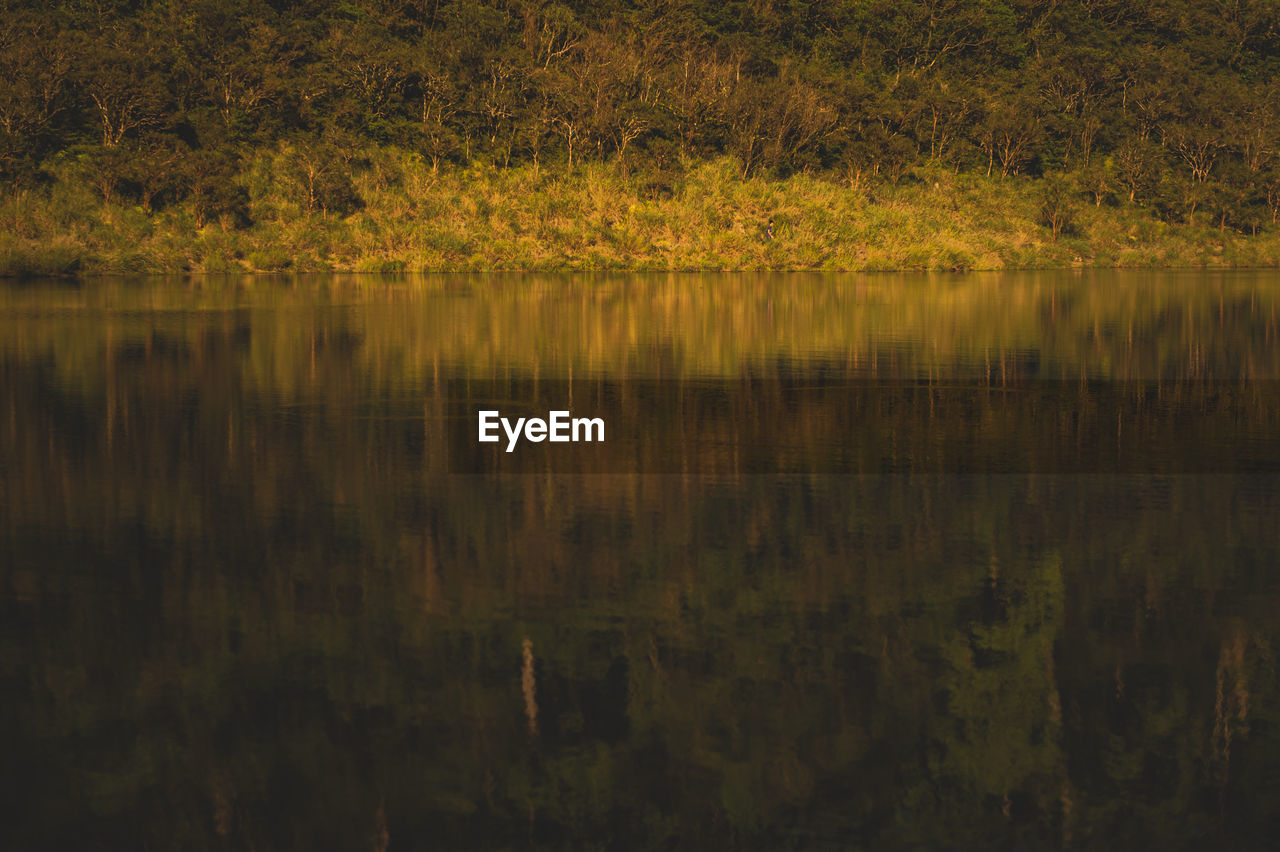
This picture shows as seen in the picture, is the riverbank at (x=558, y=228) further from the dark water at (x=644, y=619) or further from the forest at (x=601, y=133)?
the dark water at (x=644, y=619)

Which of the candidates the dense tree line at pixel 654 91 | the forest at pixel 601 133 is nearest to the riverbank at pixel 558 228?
the forest at pixel 601 133

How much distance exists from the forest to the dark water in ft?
144

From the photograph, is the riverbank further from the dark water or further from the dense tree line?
the dark water

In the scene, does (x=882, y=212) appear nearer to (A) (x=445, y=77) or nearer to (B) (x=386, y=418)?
(A) (x=445, y=77)

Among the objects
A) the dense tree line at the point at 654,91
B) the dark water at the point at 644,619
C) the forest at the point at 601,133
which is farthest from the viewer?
the dense tree line at the point at 654,91

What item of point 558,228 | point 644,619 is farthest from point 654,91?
point 644,619

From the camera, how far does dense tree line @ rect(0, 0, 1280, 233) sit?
207 feet

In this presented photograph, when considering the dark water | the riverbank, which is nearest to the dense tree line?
the riverbank

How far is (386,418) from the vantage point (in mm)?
15094

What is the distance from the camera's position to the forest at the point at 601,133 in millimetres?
60594

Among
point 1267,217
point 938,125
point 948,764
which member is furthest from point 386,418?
point 1267,217

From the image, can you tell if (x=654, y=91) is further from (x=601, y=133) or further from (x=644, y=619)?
(x=644, y=619)

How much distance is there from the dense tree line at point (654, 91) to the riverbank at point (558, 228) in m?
1.25

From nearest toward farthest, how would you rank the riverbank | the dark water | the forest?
the dark water < the riverbank < the forest
